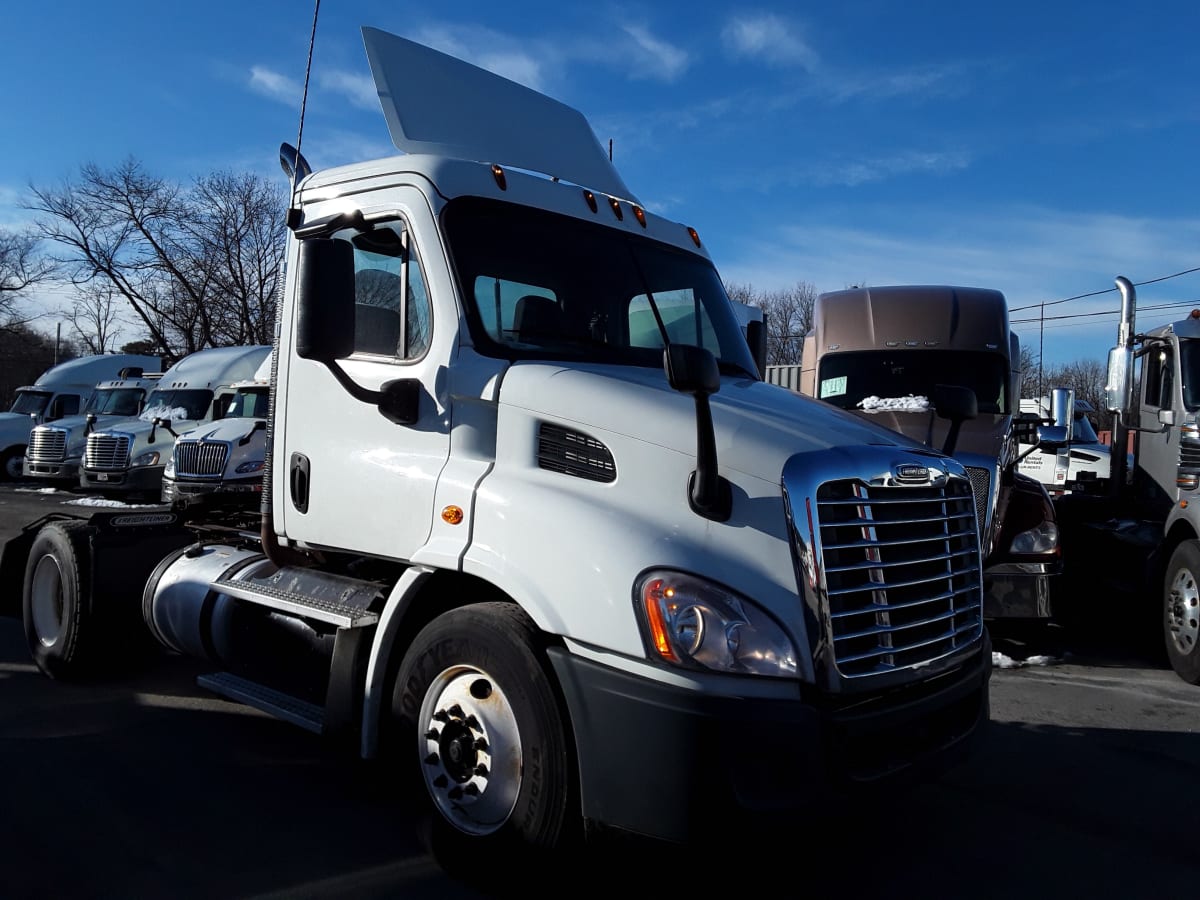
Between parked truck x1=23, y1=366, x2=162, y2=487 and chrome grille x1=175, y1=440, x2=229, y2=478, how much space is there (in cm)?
710

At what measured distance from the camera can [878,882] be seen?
145 inches

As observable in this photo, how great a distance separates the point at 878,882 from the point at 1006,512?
4273 millimetres

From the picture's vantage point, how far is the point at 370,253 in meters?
4.14

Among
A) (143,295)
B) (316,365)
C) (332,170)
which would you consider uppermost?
(143,295)

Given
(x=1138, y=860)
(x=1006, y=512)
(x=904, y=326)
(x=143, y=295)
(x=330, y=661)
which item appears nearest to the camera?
(x=1138, y=860)

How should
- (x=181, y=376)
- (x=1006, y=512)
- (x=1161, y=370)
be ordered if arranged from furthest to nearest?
(x=181, y=376) < (x=1161, y=370) < (x=1006, y=512)

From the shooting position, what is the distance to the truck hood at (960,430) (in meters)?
7.65

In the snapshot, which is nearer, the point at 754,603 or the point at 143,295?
the point at 754,603

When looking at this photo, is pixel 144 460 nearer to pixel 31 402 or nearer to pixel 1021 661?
pixel 31 402

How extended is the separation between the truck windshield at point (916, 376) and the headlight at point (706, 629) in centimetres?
643

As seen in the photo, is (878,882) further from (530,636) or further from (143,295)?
(143,295)

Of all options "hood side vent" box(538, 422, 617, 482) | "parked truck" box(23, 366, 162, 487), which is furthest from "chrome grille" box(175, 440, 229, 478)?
"hood side vent" box(538, 422, 617, 482)

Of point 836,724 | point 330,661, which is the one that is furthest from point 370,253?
point 836,724

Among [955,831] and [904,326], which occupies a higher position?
[904,326]
